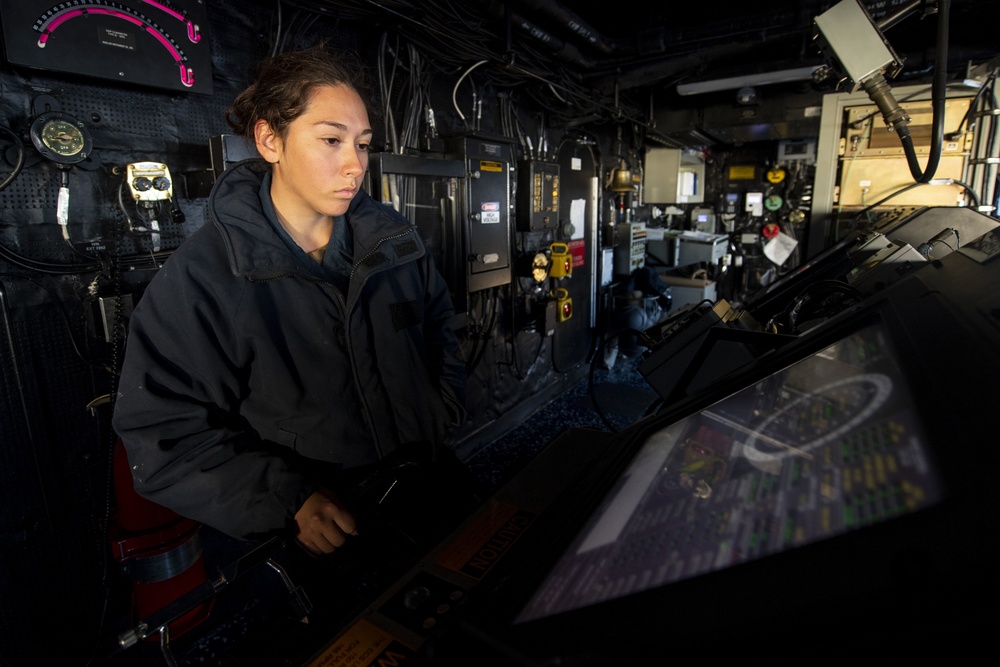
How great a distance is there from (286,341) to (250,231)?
279 millimetres

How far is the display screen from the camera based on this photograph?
1.48 ft

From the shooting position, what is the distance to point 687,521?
546 millimetres

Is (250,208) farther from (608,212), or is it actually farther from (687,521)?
(608,212)

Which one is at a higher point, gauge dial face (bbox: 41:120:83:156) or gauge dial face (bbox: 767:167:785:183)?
gauge dial face (bbox: 767:167:785:183)

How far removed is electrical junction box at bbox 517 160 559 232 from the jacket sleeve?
285 centimetres

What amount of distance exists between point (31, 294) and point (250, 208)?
0.96 meters

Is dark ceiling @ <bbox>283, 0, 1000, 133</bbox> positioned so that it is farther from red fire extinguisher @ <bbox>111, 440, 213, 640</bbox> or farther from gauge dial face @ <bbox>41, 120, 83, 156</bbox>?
red fire extinguisher @ <bbox>111, 440, 213, 640</bbox>

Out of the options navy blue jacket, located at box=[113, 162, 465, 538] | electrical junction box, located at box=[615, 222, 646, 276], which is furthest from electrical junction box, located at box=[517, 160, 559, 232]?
navy blue jacket, located at box=[113, 162, 465, 538]

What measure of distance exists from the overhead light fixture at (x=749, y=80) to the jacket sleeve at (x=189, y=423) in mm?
3924

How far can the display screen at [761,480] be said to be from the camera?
451 mm

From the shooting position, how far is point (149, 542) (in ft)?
5.69

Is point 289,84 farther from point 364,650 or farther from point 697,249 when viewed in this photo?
point 697,249

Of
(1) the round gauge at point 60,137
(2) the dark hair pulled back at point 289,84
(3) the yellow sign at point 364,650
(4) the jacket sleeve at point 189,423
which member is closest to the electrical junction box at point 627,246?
(2) the dark hair pulled back at point 289,84

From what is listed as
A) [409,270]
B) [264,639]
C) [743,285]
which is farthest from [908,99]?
[743,285]
